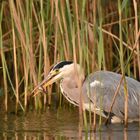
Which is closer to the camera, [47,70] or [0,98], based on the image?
[47,70]

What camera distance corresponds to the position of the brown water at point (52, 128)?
6.53 metres

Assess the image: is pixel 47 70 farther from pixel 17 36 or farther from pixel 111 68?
pixel 111 68

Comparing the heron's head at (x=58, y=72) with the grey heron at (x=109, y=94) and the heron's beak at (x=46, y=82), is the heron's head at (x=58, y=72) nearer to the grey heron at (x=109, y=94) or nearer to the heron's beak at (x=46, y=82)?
the heron's beak at (x=46, y=82)

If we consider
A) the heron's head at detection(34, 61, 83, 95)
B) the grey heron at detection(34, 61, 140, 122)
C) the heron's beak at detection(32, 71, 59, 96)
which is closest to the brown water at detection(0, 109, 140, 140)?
the grey heron at detection(34, 61, 140, 122)

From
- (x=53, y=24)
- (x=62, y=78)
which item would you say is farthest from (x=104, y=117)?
(x=53, y=24)

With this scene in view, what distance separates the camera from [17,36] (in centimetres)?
841

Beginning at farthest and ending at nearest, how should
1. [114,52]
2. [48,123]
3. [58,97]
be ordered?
[114,52] → [58,97] → [48,123]

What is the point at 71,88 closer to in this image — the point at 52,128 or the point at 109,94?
the point at 109,94

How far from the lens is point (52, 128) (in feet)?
23.5

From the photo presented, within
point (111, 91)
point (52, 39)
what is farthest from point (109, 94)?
point (52, 39)

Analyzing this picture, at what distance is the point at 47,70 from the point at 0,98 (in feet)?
3.71

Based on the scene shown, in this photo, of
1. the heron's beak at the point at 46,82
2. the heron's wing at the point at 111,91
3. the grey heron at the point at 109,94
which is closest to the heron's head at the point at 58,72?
the heron's beak at the point at 46,82

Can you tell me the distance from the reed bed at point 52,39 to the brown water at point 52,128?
0.25m

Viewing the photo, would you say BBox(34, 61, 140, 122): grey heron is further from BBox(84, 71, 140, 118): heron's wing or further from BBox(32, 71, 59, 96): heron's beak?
BBox(32, 71, 59, 96): heron's beak
